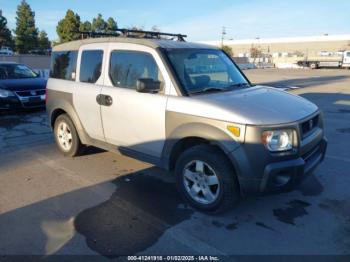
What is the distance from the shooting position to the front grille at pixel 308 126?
12.9 feet

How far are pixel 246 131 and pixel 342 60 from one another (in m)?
47.2

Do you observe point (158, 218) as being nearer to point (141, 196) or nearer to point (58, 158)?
point (141, 196)

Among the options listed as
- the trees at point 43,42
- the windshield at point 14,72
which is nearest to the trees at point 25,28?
the trees at point 43,42

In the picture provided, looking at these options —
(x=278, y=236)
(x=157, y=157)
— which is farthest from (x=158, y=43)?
(x=278, y=236)

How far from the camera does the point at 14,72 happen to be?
11.4m

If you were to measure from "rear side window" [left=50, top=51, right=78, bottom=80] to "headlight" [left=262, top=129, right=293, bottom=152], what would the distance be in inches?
136

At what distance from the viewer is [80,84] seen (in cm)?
550

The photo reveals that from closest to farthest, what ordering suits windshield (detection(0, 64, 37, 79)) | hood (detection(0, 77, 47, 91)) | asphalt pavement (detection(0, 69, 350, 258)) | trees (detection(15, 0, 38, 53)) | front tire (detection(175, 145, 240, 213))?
asphalt pavement (detection(0, 69, 350, 258))
front tire (detection(175, 145, 240, 213))
hood (detection(0, 77, 47, 91))
windshield (detection(0, 64, 37, 79))
trees (detection(15, 0, 38, 53))

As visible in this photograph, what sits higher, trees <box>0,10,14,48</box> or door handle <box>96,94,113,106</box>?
trees <box>0,10,14,48</box>

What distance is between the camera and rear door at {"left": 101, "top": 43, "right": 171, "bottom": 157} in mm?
4406

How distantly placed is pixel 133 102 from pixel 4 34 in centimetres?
5891

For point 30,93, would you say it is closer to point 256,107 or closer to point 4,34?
point 256,107

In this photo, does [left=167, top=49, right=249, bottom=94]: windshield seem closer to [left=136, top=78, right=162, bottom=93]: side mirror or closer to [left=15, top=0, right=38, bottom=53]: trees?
[left=136, top=78, right=162, bottom=93]: side mirror

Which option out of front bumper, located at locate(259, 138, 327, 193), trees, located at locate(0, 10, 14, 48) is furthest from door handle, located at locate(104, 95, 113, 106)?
trees, located at locate(0, 10, 14, 48)
